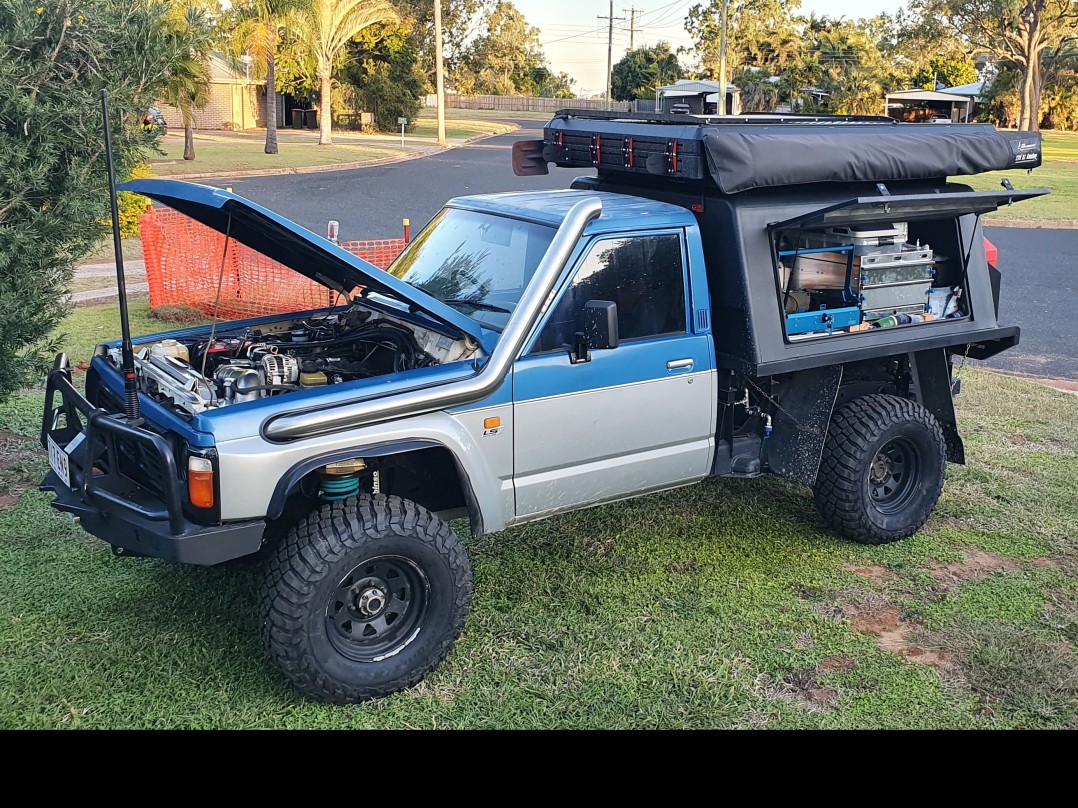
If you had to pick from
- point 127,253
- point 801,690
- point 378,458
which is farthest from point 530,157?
point 127,253

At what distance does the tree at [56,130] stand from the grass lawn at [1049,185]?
10003 millimetres

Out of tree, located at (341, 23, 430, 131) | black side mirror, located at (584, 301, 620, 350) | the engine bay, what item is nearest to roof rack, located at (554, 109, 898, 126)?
black side mirror, located at (584, 301, 620, 350)

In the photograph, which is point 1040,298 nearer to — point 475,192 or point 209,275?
point 209,275

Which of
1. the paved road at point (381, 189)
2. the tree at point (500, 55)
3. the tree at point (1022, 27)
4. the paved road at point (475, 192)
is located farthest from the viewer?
the tree at point (500, 55)

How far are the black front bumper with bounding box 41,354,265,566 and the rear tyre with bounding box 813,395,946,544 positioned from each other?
3.35 meters

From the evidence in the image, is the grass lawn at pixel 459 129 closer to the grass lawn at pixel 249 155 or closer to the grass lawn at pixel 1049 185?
the grass lawn at pixel 249 155

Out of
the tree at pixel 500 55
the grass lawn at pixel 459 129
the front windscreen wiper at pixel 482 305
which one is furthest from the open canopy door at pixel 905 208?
the tree at pixel 500 55

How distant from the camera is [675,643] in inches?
189

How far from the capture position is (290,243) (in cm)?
465

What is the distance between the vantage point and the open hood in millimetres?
4195

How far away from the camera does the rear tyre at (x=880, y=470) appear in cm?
580

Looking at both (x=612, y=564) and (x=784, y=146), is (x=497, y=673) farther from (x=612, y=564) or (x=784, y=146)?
(x=784, y=146)

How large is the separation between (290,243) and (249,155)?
1219 inches

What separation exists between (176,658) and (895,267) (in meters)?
4.40
